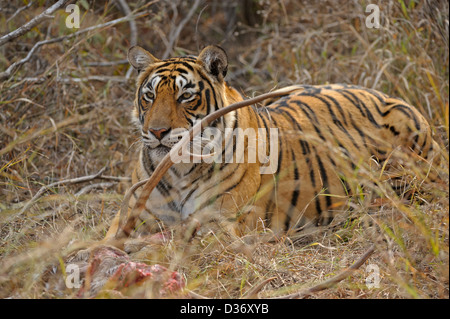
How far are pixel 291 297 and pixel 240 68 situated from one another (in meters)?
4.64

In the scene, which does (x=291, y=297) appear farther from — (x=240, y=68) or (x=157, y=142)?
(x=240, y=68)

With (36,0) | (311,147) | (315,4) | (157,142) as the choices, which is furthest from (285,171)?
Answer: (315,4)

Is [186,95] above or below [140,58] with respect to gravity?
below

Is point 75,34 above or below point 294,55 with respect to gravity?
above

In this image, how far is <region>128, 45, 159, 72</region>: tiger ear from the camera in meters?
3.41

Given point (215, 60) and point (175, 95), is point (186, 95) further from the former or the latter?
point (215, 60)

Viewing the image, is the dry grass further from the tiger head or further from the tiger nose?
the tiger nose

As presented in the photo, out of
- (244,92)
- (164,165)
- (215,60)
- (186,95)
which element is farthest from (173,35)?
(164,165)

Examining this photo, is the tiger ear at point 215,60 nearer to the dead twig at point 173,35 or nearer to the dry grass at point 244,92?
the dry grass at point 244,92

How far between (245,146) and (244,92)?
1.15 meters

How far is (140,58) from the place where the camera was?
344 cm

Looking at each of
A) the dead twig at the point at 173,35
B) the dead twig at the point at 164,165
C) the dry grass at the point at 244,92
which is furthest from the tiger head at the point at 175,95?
the dead twig at the point at 173,35
